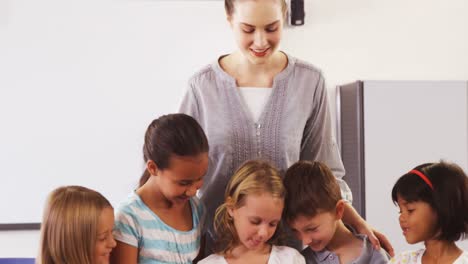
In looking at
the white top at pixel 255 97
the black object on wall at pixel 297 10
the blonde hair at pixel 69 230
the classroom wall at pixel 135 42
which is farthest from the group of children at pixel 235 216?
the black object on wall at pixel 297 10

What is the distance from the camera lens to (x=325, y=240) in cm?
162

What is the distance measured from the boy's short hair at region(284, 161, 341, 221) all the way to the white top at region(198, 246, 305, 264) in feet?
0.27

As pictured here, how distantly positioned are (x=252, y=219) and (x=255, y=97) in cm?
34

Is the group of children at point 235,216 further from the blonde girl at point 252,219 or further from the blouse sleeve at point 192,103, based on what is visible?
the blouse sleeve at point 192,103

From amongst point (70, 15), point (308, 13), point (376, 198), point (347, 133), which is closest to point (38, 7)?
point (70, 15)

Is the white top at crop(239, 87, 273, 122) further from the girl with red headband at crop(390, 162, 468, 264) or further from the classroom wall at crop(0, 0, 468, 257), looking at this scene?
the classroom wall at crop(0, 0, 468, 257)

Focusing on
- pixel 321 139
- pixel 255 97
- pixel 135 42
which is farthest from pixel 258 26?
pixel 135 42

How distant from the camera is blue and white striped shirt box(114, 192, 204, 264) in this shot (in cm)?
149

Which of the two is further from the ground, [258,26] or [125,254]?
[258,26]

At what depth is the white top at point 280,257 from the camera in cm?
157

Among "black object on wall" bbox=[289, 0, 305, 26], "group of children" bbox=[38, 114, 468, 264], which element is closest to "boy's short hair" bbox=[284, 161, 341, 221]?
"group of children" bbox=[38, 114, 468, 264]

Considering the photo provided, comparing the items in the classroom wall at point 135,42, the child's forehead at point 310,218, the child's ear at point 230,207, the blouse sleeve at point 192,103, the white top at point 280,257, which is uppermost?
the classroom wall at point 135,42

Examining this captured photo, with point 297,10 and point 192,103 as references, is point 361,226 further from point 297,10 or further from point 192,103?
point 297,10

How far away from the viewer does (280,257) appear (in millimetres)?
1582
